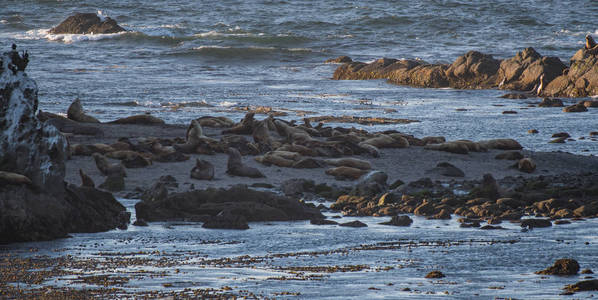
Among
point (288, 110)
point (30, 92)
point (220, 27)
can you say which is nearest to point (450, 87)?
point (288, 110)

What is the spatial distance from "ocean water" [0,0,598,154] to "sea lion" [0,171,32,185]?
10.9 metres

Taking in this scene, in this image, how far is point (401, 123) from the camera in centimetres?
2028

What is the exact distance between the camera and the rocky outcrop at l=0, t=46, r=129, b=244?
8.54m

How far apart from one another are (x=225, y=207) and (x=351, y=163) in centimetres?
413

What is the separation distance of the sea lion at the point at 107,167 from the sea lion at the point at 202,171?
3.40 feet

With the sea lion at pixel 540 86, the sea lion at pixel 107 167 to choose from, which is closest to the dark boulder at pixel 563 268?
the sea lion at pixel 107 167

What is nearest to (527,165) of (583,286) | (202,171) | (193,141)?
(202,171)

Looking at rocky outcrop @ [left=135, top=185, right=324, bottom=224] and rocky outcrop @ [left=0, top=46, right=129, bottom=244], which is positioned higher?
rocky outcrop @ [left=0, top=46, right=129, bottom=244]

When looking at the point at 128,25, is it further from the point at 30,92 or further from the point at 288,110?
the point at 30,92

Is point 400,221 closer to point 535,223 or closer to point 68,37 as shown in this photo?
point 535,223

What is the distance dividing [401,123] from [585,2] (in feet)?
138

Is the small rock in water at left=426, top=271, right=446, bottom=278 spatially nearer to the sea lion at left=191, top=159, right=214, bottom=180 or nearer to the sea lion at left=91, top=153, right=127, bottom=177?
the sea lion at left=191, top=159, right=214, bottom=180

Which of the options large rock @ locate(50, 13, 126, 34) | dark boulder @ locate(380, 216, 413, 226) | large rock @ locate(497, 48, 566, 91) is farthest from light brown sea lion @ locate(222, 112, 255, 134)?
large rock @ locate(50, 13, 126, 34)

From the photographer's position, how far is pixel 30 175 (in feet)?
29.0
